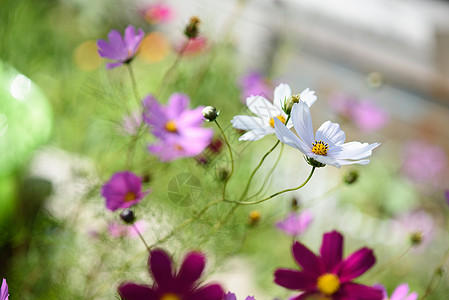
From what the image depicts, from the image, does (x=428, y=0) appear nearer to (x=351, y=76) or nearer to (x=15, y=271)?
(x=351, y=76)

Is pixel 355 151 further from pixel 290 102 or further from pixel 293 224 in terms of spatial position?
pixel 293 224

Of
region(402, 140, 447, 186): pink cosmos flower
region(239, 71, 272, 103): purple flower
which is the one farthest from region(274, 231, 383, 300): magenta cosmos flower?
region(402, 140, 447, 186): pink cosmos flower

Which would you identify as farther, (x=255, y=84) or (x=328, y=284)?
(x=255, y=84)

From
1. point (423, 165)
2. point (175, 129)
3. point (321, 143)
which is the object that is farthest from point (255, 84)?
point (423, 165)

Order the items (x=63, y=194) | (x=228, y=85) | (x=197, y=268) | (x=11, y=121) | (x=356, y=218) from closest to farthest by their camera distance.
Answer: (x=197, y=268), (x=11, y=121), (x=63, y=194), (x=228, y=85), (x=356, y=218)

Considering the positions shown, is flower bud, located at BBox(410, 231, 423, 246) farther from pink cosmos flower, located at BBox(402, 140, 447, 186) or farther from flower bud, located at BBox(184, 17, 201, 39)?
pink cosmos flower, located at BBox(402, 140, 447, 186)

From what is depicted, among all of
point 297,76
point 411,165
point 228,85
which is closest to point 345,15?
point 297,76

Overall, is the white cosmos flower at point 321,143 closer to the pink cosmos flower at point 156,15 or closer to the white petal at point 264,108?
the white petal at point 264,108
